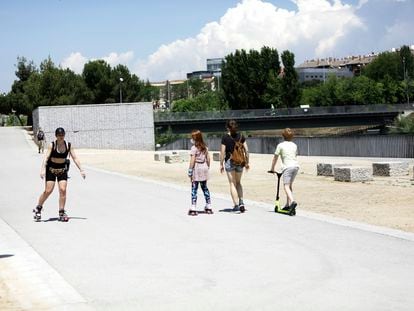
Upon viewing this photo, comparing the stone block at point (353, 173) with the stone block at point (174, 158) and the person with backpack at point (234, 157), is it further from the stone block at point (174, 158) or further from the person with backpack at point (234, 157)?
the stone block at point (174, 158)

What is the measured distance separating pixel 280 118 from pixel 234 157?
62657 mm

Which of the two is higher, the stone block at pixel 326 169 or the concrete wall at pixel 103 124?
the concrete wall at pixel 103 124

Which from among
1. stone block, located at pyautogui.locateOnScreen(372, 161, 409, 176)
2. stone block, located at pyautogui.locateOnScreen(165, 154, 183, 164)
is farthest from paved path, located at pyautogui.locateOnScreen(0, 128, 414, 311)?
stone block, located at pyautogui.locateOnScreen(165, 154, 183, 164)

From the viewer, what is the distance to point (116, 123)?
5516 cm

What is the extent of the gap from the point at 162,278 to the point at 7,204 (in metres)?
8.83

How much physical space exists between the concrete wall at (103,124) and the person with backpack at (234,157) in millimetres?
41828

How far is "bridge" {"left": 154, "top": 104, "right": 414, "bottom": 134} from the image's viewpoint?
74188 mm

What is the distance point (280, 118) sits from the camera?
74.2 m

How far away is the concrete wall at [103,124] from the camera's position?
53.0 m

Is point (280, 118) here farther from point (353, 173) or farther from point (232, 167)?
point (232, 167)

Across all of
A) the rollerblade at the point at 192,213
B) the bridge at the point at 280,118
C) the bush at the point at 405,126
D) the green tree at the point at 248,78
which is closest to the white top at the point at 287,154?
the rollerblade at the point at 192,213

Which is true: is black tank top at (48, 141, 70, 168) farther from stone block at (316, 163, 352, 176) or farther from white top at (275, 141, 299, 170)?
stone block at (316, 163, 352, 176)

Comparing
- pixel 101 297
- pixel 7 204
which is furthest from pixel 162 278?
pixel 7 204

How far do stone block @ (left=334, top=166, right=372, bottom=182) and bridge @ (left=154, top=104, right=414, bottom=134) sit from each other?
53.5 meters
